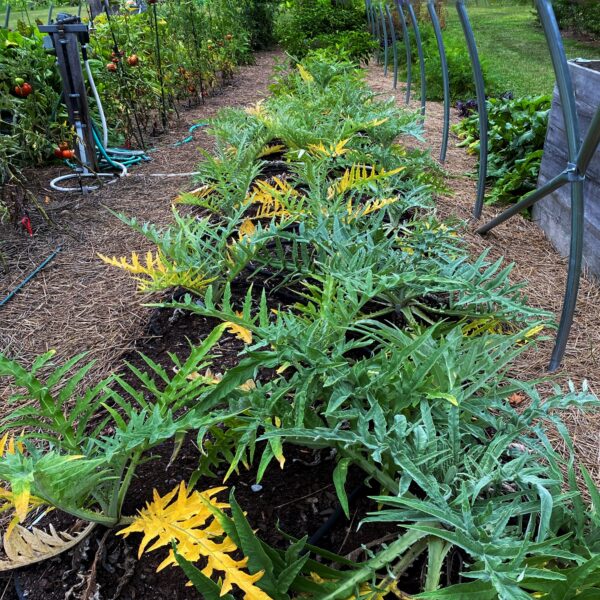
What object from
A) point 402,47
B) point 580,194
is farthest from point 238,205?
point 402,47

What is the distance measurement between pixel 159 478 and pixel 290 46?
8.84 meters

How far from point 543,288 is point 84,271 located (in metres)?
2.34

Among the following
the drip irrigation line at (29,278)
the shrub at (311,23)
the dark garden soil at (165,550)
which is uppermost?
the shrub at (311,23)

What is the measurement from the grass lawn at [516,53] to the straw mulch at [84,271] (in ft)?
15.5

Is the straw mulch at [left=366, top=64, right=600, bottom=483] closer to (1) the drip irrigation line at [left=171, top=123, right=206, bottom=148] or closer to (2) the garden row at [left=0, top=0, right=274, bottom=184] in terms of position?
(1) the drip irrigation line at [left=171, top=123, right=206, bottom=148]

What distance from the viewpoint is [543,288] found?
8.50 ft

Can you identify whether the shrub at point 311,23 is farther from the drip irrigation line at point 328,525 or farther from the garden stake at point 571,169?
the drip irrigation line at point 328,525

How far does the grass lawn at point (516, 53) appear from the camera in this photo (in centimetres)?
742

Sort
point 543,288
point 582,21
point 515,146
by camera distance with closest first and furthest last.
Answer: point 543,288 < point 515,146 < point 582,21

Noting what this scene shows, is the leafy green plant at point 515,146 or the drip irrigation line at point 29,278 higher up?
the leafy green plant at point 515,146

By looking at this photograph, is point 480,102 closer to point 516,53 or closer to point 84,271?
point 84,271

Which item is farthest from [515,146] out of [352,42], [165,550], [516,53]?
[516,53]

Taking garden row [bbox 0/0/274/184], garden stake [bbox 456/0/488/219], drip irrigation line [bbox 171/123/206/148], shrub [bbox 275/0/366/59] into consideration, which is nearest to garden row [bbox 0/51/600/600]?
garden stake [bbox 456/0/488/219]

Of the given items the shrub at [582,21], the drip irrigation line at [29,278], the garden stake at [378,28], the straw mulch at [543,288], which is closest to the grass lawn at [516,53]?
the shrub at [582,21]
